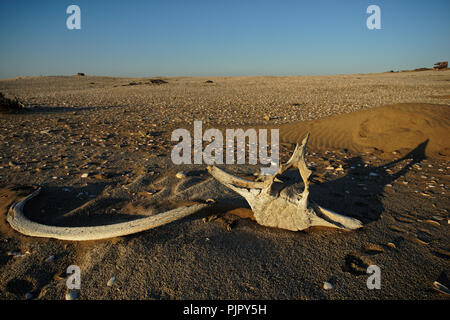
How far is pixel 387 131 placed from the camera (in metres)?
5.75

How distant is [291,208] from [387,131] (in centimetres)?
443

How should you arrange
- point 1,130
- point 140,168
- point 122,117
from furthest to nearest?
point 122,117 < point 1,130 < point 140,168

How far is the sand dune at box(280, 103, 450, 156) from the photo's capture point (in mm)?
5281

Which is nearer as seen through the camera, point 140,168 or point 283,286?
point 283,286

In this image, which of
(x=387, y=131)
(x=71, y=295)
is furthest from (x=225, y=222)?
(x=387, y=131)

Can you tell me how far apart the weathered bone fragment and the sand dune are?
333 cm

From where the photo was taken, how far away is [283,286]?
1943 mm

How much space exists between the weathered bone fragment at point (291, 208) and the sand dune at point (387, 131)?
131 inches

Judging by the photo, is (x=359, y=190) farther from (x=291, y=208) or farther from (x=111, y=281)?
(x=111, y=281)

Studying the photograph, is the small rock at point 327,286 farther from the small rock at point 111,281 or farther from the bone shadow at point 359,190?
the small rock at point 111,281

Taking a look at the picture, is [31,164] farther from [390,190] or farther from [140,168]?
[390,190]
